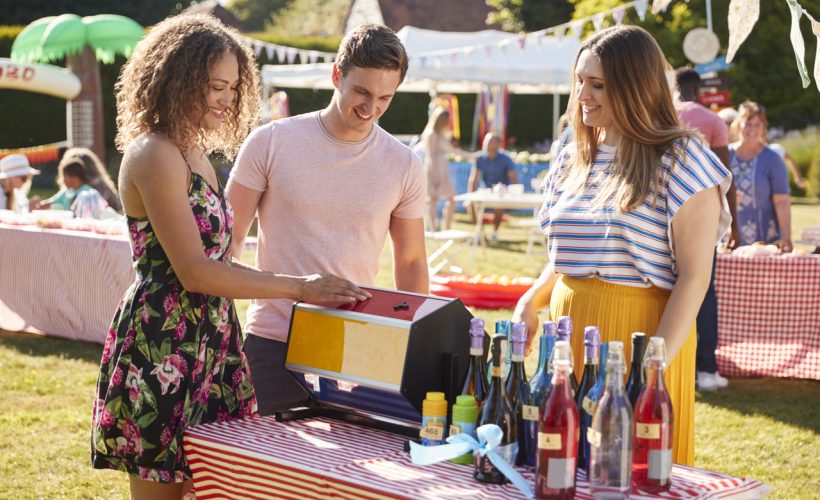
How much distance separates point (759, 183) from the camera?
248 inches

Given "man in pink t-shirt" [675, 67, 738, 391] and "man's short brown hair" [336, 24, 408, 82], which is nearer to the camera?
"man's short brown hair" [336, 24, 408, 82]

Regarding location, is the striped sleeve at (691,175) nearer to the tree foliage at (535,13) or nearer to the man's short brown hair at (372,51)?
the man's short brown hair at (372,51)

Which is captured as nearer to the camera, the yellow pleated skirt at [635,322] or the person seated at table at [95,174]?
the yellow pleated skirt at [635,322]

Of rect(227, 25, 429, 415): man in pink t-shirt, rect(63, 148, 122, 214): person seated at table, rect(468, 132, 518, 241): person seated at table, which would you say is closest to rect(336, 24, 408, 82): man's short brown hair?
rect(227, 25, 429, 415): man in pink t-shirt

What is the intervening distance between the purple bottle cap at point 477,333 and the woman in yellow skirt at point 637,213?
0.51 meters

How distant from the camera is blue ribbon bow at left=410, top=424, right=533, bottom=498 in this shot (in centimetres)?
189

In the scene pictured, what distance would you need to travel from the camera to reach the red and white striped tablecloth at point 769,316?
229 inches

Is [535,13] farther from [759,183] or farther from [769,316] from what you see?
[769,316]

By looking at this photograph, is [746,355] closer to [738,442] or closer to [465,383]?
[738,442]

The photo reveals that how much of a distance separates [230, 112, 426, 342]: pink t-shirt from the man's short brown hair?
0.24m

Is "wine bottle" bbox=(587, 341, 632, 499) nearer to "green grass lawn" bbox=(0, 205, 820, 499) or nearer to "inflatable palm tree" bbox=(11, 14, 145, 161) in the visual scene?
"green grass lawn" bbox=(0, 205, 820, 499)

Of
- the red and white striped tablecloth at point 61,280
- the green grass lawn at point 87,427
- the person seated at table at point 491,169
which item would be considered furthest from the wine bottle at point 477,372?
the person seated at table at point 491,169

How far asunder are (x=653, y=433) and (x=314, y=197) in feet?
3.87

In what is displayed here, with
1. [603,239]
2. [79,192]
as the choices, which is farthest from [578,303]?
[79,192]
